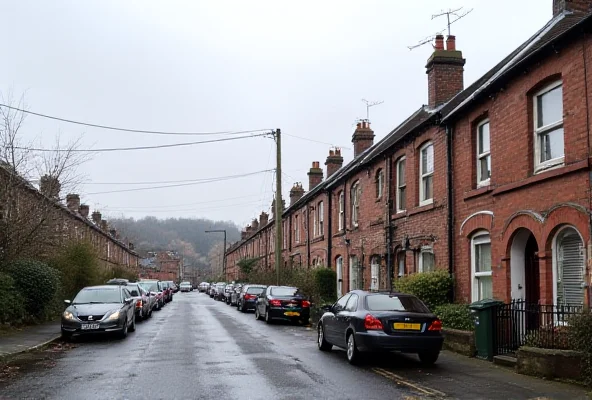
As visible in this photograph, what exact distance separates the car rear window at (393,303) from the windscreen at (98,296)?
27.8 ft

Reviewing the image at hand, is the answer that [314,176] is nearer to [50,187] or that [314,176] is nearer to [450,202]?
[50,187]

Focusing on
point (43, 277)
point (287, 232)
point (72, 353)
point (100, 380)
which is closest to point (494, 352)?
point (100, 380)

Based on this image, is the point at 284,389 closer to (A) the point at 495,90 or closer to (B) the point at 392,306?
(B) the point at 392,306

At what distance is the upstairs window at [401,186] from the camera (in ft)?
67.2

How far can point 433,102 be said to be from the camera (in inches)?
821

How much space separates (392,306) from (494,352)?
2.20m

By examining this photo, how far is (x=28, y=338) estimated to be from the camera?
15.6 metres

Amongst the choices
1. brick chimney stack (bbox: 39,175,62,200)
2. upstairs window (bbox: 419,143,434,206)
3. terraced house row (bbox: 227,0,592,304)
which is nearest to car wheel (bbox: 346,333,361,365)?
terraced house row (bbox: 227,0,592,304)

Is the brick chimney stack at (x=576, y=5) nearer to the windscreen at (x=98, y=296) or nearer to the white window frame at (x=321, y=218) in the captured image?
the windscreen at (x=98, y=296)

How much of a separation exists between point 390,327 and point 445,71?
467 inches

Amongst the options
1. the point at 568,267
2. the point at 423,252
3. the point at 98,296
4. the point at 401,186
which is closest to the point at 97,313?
the point at 98,296

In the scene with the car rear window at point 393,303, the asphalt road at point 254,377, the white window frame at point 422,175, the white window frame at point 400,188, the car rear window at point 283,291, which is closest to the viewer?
the asphalt road at point 254,377

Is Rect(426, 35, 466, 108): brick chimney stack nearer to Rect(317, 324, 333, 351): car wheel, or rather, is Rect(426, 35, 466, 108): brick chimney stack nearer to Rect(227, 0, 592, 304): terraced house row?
Rect(227, 0, 592, 304): terraced house row

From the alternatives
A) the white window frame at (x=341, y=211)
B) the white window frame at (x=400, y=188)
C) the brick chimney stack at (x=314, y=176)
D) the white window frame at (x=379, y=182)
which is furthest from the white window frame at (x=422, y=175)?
the brick chimney stack at (x=314, y=176)
